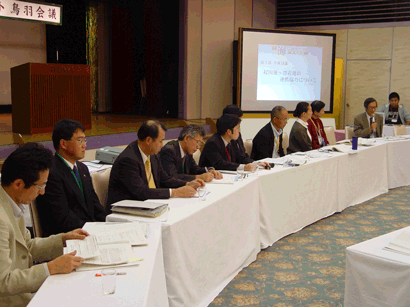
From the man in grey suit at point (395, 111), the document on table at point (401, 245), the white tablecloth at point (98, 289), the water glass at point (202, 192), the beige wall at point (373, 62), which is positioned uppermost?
the beige wall at point (373, 62)

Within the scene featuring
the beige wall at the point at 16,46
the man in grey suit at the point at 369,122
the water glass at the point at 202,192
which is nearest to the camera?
the water glass at the point at 202,192

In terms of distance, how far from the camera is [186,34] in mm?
8648

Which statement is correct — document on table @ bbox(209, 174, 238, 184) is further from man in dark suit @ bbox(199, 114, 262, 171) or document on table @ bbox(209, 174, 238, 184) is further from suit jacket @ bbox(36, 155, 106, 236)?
suit jacket @ bbox(36, 155, 106, 236)

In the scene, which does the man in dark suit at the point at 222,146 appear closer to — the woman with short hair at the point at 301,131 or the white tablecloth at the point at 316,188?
the white tablecloth at the point at 316,188

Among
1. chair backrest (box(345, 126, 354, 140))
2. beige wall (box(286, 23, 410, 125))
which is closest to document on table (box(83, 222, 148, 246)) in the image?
chair backrest (box(345, 126, 354, 140))

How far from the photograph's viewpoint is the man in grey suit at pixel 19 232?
62.6 inches

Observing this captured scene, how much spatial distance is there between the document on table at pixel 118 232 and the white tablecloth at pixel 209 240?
205 mm

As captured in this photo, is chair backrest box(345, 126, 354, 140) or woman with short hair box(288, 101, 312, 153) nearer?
woman with short hair box(288, 101, 312, 153)

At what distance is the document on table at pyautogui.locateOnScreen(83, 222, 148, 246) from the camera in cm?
198

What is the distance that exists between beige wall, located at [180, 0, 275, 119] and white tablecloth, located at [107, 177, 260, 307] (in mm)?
5707

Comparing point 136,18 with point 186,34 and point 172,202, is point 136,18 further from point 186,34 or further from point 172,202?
point 172,202

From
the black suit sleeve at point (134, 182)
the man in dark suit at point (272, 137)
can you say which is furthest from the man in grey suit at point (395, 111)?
the black suit sleeve at point (134, 182)

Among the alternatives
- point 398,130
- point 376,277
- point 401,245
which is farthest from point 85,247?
point 398,130

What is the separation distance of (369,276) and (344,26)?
8.41 metres
